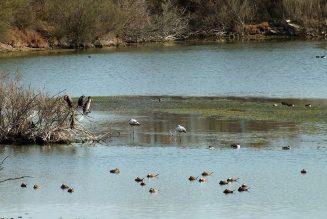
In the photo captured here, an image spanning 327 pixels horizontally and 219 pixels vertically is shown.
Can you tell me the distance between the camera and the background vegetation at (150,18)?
68000mm

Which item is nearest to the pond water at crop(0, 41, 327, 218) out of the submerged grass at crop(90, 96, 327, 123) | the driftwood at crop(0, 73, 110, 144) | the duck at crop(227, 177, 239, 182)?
the duck at crop(227, 177, 239, 182)

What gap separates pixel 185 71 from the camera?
4816 centimetres

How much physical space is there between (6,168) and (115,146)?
3.70 m

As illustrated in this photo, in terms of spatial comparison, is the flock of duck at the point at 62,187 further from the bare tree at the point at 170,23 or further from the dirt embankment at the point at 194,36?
the bare tree at the point at 170,23

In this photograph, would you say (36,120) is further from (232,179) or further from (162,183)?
(232,179)

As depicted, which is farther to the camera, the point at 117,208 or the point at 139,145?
the point at 139,145

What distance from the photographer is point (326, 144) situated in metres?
24.2

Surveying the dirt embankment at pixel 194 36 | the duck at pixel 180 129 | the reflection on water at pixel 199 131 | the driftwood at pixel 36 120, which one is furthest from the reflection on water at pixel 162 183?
the dirt embankment at pixel 194 36

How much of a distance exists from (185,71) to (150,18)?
26.2 meters

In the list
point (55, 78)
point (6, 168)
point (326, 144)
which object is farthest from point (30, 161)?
point (55, 78)

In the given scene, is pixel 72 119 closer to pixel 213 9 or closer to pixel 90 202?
pixel 90 202

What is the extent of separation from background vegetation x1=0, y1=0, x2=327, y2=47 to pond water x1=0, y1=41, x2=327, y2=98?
5345 mm

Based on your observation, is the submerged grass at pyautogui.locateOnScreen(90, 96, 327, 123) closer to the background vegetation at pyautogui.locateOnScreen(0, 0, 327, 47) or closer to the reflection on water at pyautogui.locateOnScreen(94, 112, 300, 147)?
the reflection on water at pyautogui.locateOnScreen(94, 112, 300, 147)

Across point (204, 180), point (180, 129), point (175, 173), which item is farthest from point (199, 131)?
point (204, 180)
